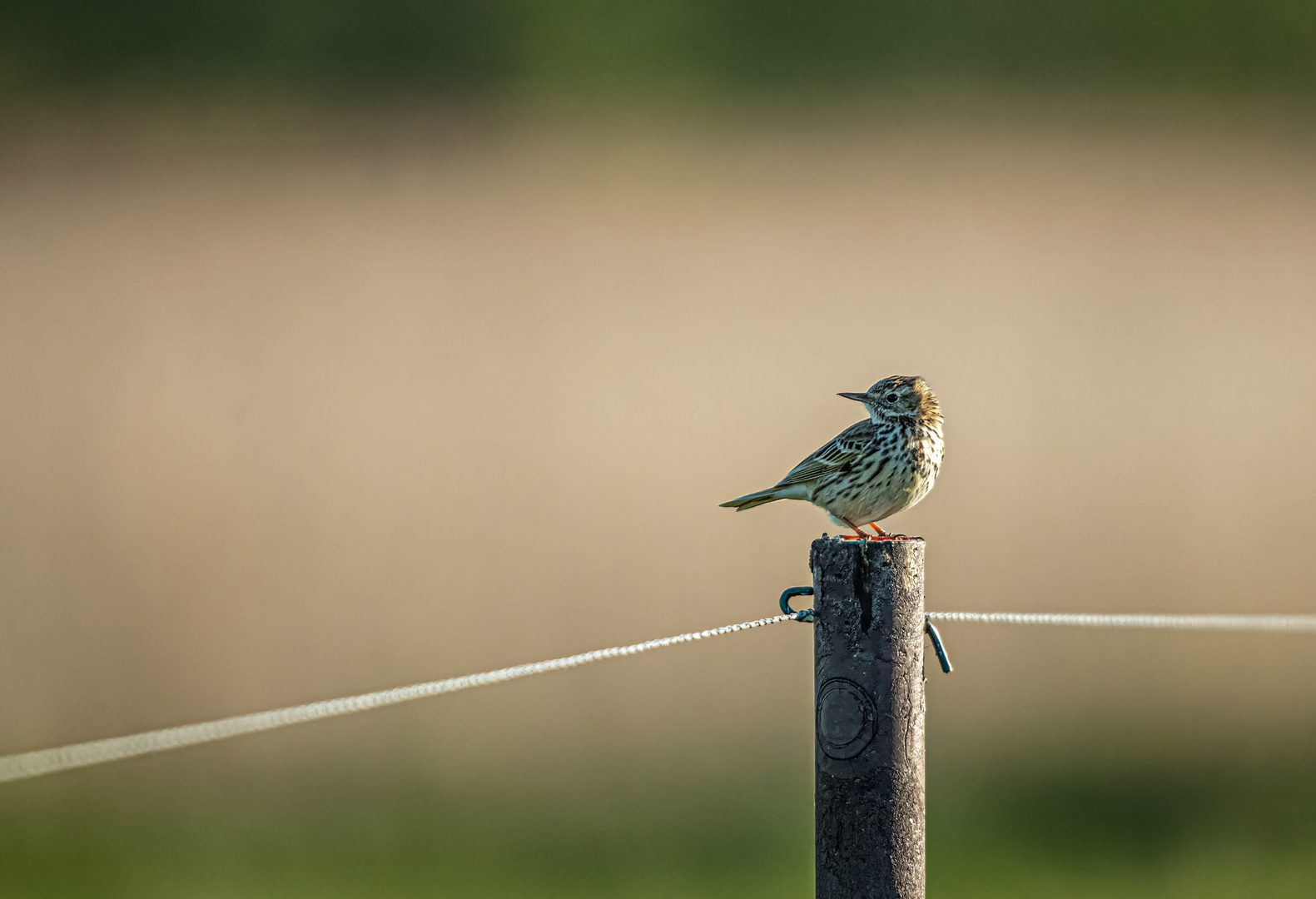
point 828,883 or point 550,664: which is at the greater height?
point 550,664

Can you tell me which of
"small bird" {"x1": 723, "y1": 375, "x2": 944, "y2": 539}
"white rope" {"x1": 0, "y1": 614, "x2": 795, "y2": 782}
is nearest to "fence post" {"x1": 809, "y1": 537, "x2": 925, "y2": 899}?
"white rope" {"x1": 0, "y1": 614, "x2": 795, "y2": 782}

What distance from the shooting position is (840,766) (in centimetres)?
274

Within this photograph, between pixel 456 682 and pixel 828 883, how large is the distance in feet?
2.88

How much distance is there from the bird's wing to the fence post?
168 cm

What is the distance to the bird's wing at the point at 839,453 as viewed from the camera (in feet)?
14.5

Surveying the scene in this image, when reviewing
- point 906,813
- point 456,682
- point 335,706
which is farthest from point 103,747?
point 906,813

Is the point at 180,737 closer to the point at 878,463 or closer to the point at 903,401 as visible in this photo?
the point at 878,463

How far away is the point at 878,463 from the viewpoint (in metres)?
4.33

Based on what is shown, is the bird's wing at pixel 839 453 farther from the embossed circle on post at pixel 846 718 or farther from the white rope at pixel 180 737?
the white rope at pixel 180 737

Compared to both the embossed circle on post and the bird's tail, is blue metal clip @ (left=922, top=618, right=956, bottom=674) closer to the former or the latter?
the embossed circle on post

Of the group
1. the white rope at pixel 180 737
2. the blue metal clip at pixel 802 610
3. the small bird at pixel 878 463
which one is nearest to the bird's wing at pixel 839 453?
the small bird at pixel 878 463

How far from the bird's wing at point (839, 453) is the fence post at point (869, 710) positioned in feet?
5.52

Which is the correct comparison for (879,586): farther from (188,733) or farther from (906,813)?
(188,733)

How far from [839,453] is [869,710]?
72.8 inches
